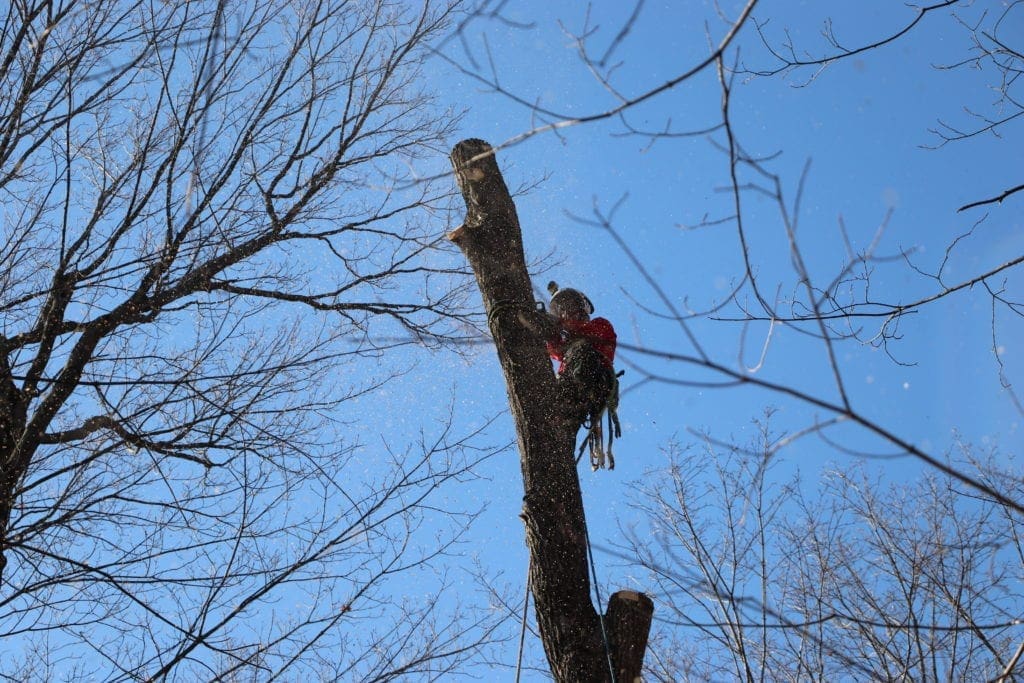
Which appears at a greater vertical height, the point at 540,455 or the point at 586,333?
the point at 586,333

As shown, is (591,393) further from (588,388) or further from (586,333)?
(586,333)

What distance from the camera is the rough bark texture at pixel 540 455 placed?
3459 millimetres

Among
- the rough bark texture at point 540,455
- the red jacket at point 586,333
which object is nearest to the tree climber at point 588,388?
the red jacket at point 586,333

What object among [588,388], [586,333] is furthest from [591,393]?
[586,333]

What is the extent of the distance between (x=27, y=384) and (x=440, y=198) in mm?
2624

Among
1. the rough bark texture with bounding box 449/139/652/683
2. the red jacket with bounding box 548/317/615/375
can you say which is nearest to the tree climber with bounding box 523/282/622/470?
the red jacket with bounding box 548/317/615/375

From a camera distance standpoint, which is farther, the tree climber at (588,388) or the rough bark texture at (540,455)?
the tree climber at (588,388)

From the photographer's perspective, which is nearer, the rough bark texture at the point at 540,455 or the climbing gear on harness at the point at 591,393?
the rough bark texture at the point at 540,455

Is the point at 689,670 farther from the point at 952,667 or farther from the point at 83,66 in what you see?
the point at 83,66

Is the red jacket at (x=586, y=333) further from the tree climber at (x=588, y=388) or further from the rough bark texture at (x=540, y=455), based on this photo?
the rough bark texture at (x=540, y=455)

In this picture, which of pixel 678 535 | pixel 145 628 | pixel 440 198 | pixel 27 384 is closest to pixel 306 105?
pixel 440 198

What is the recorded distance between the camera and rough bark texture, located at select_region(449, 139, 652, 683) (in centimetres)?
346

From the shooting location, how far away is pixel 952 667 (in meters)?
6.73

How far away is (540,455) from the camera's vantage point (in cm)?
382
